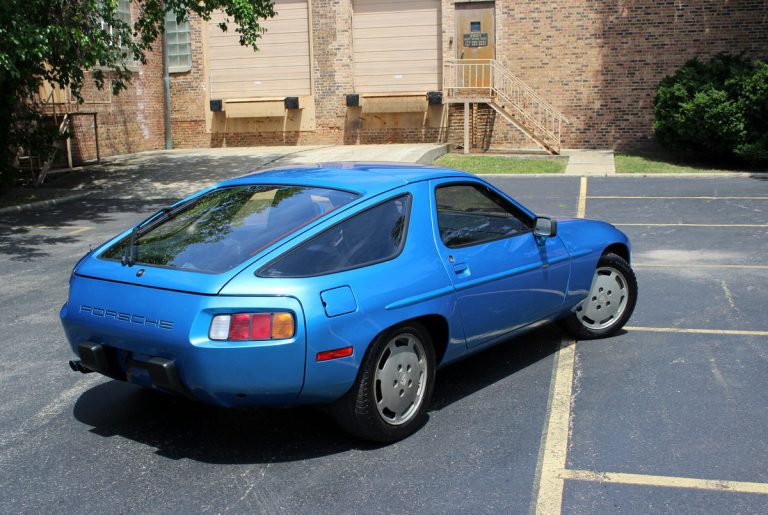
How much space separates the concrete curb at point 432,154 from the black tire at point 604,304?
13.2 meters

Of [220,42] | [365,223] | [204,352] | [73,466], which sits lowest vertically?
[73,466]

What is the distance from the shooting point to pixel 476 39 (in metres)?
23.7

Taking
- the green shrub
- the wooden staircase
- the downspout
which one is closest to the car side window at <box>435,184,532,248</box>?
the green shrub

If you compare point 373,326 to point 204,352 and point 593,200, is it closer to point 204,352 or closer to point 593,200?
point 204,352

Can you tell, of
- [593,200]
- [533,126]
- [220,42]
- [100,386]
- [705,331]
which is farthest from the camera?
[220,42]

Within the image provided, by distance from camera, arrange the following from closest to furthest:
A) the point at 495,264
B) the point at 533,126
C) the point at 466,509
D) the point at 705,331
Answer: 1. the point at 466,509
2. the point at 495,264
3. the point at 705,331
4. the point at 533,126

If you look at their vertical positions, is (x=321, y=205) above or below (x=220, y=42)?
below

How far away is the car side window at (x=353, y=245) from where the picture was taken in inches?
173

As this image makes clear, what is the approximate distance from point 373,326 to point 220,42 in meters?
23.0

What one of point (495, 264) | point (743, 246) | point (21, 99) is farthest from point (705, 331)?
point (21, 99)

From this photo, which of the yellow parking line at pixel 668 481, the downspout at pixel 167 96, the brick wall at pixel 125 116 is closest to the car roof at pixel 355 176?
the yellow parking line at pixel 668 481

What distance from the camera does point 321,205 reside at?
492 centimetres

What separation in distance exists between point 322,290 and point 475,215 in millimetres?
1749

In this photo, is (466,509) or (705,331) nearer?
(466,509)
